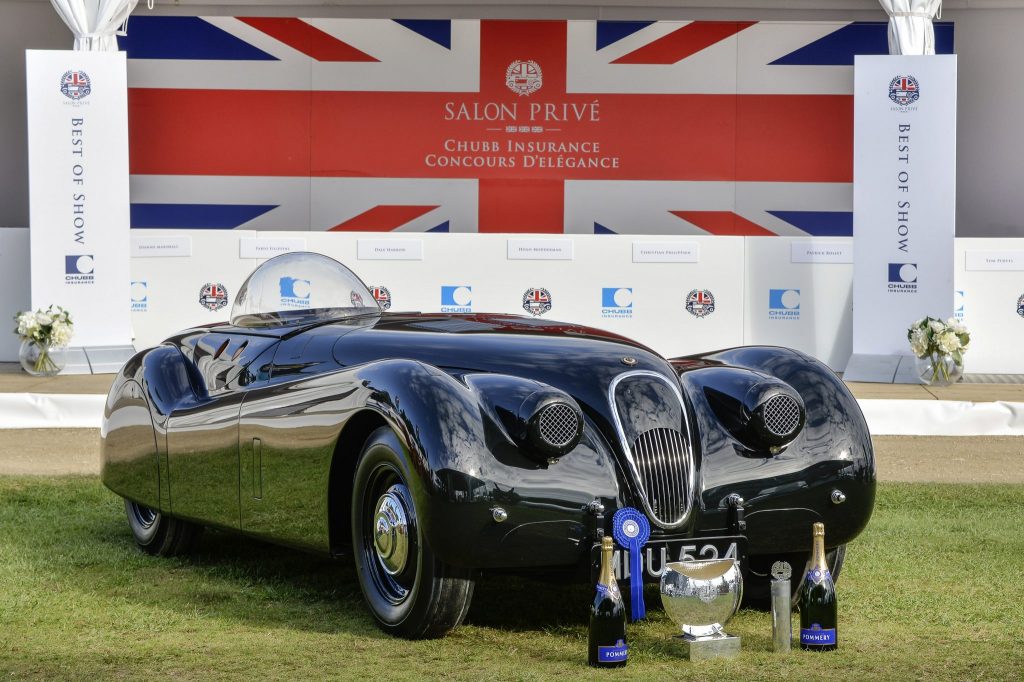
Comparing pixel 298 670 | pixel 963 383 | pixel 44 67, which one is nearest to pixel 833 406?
pixel 298 670

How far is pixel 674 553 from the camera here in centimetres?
346

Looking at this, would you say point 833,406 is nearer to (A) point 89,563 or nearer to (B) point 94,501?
(A) point 89,563

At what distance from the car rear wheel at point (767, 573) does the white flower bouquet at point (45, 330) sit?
26.3 ft

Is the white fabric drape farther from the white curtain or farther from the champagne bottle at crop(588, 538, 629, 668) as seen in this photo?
the champagne bottle at crop(588, 538, 629, 668)

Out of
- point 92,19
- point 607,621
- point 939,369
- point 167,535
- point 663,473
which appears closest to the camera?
point 607,621

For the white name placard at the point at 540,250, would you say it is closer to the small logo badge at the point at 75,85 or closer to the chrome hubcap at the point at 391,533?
the small logo badge at the point at 75,85

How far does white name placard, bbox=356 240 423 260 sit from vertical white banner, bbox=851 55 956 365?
3.75 meters

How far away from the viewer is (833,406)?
12.8ft

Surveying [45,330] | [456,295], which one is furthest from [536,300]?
[45,330]

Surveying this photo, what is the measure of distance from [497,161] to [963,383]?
511 cm

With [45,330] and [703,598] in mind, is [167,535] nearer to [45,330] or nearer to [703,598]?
[703,598]

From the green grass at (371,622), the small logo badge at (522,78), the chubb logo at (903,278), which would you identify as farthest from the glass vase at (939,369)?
the green grass at (371,622)

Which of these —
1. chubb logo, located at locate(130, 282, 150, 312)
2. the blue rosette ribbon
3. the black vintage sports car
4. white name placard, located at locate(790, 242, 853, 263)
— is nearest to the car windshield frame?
the black vintage sports car

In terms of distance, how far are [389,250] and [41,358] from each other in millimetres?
3043
